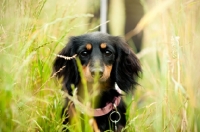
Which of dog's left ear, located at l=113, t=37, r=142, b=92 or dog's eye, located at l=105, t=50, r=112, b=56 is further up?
dog's eye, located at l=105, t=50, r=112, b=56

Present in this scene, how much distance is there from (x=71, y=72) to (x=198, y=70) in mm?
1209

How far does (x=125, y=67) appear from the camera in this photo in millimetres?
2848

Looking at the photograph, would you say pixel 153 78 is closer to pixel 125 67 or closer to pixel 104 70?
pixel 104 70

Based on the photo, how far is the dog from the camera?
250 cm

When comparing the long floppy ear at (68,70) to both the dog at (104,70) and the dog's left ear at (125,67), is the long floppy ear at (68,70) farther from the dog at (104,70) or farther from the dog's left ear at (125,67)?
the dog's left ear at (125,67)

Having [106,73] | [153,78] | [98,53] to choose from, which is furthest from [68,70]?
[153,78]

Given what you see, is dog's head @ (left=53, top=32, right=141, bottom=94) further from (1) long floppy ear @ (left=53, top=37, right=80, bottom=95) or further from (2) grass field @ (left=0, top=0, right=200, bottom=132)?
(2) grass field @ (left=0, top=0, right=200, bottom=132)

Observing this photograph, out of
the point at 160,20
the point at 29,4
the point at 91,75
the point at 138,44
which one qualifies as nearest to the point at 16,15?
the point at 29,4

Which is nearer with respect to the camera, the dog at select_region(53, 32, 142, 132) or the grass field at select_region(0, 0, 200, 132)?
the grass field at select_region(0, 0, 200, 132)

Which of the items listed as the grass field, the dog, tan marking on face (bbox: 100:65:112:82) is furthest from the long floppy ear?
the grass field

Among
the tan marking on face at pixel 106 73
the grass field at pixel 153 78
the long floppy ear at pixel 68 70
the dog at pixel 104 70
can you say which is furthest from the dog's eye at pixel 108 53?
the grass field at pixel 153 78

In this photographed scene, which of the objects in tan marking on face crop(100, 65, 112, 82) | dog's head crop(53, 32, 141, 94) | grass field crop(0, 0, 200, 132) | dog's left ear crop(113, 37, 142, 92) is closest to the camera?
grass field crop(0, 0, 200, 132)

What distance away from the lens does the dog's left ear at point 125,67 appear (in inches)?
108

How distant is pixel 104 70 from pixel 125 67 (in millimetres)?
447
